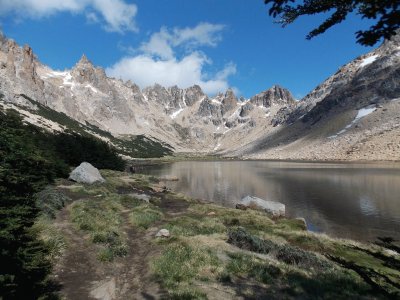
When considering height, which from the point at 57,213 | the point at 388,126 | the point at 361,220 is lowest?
the point at 361,220

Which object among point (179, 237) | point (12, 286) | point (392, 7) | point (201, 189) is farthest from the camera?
point (201, 189)

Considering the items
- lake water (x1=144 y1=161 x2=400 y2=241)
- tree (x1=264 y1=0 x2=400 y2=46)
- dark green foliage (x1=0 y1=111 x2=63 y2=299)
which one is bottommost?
lake water (x1=144 y1=161 x2=400 y2=241)

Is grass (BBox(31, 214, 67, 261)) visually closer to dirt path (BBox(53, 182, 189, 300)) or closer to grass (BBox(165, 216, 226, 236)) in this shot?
dirt path (BBox(53, 182, 189, 300))

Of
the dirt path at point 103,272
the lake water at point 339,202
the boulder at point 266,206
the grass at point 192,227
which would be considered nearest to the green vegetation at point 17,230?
the dirt path at point 103,272

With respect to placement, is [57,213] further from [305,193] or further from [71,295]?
[305,193]

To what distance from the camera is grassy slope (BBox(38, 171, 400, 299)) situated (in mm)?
13695

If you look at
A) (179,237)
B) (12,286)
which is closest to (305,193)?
(179,237)

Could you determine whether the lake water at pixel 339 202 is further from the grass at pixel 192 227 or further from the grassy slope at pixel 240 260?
the grass at pixel 192 227

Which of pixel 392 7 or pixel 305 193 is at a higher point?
pixel 392 7

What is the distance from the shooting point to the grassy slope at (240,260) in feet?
44.9

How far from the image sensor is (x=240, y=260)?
16.9 metres

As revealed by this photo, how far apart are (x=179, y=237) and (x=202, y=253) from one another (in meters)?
3.46

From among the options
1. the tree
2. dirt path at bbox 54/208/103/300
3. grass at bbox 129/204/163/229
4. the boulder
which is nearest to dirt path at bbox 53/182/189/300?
dirt path at bbox 54/208/103/300

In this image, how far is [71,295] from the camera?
12.6m
